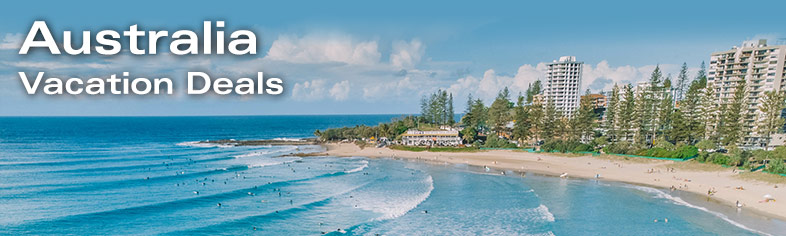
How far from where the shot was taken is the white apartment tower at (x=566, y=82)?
287 ft

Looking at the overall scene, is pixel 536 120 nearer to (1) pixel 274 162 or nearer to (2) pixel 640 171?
(2) pixel 640 171

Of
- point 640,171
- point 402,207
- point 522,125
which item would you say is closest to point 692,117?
point 640,171

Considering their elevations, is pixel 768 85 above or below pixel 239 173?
above

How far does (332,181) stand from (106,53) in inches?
1019

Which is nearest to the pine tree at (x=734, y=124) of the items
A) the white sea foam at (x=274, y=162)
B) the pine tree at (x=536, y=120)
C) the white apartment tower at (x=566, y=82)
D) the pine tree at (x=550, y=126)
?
the pine tree at (x=550, y=126)

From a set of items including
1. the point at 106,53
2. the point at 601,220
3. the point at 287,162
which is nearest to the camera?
the point at 106,53

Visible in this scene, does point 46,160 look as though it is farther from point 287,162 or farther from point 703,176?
point 703,176

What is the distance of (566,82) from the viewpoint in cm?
8819

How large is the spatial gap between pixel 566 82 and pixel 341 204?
246 ft

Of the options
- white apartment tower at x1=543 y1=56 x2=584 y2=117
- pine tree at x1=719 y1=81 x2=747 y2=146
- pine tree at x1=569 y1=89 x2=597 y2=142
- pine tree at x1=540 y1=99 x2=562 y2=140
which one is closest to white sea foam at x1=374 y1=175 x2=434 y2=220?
pine tree at x1=540 y1=99 x2=562 y2=140

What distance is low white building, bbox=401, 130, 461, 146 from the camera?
2564 inches

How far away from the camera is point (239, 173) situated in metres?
43.6

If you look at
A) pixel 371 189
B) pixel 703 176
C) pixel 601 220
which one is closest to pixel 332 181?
pixel 371 189

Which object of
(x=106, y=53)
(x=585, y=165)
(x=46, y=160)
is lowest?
(x=46, y=160)
